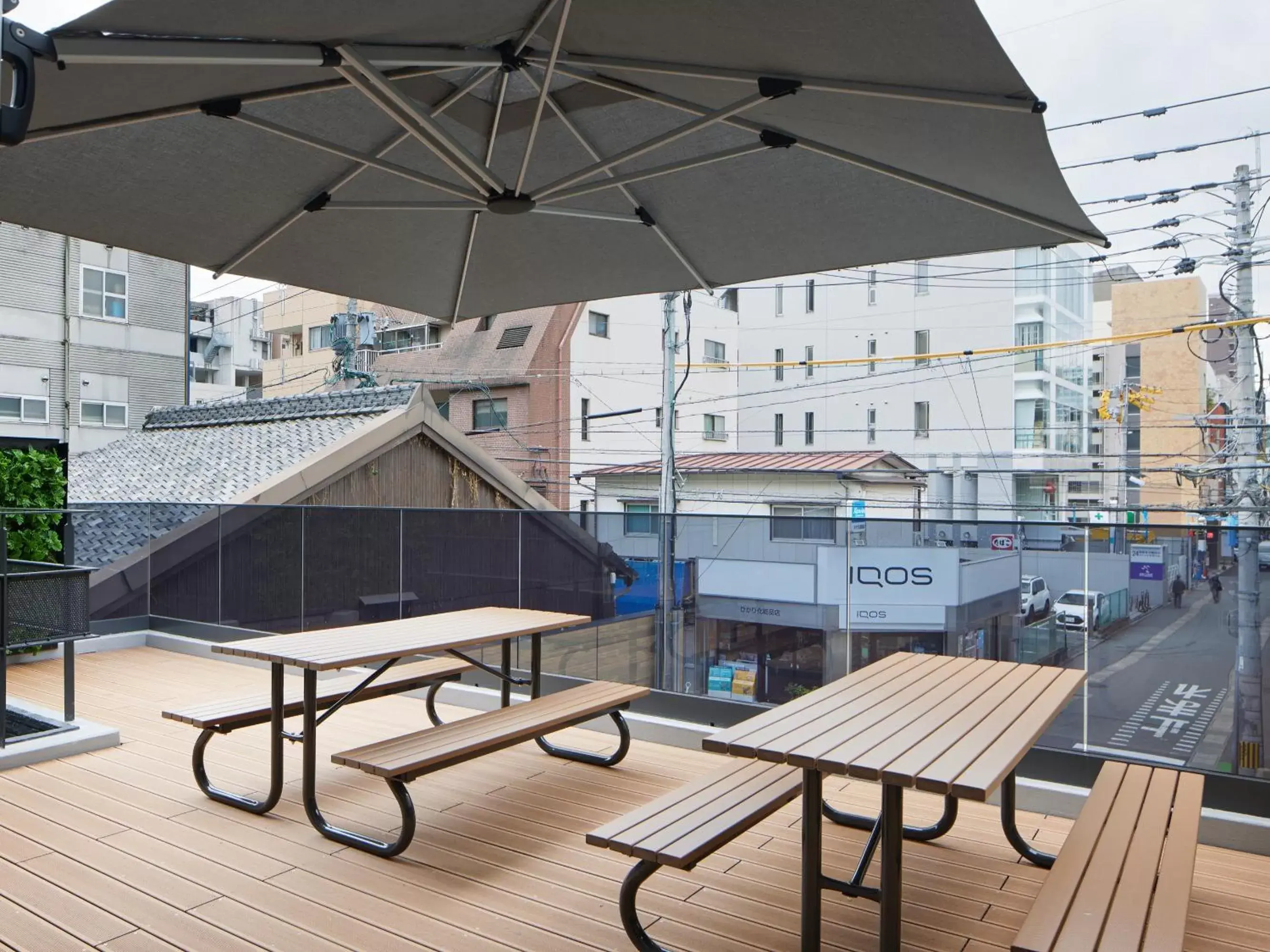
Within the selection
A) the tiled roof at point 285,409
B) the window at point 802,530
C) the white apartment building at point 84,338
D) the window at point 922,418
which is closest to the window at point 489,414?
the white apartment building at point 84,338

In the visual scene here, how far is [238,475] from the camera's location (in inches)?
480

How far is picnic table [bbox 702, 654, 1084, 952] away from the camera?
8.43 ft

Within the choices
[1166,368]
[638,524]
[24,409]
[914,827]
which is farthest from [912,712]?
[1166,368]

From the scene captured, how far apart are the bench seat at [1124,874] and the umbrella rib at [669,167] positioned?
102 inches

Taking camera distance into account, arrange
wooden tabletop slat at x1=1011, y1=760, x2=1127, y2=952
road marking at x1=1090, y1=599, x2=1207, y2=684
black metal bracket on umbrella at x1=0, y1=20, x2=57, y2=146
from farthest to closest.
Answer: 1. road marking at x1=1090, y1=599, x2=1207, y2=684
2. wooden tabletop slat at x1=1011, y1=760, x2=1127, y2=952
3. black metal bracket on umbrella at x1=0, y1=20, x2=57, y2=146

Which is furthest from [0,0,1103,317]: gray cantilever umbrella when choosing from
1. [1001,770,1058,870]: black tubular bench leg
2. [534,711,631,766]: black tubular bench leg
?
[534,711,631,766]: black tubular bench leg

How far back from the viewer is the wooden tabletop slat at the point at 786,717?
2.76 m

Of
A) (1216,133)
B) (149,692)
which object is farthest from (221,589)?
(1216,133)

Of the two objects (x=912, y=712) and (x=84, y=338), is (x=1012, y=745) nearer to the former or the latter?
(x=912, y=712)

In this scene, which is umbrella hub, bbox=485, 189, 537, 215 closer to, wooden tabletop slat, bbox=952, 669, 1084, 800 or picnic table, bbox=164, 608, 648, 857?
picnic table, bbox=164, 608, 648, 857

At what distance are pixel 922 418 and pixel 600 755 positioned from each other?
27856mm

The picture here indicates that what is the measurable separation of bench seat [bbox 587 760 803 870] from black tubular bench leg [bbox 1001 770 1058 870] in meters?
0.95

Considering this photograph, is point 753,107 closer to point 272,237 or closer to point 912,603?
point 272,237

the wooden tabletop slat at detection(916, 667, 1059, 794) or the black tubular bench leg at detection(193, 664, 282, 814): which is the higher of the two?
the wooden tabletop slat at detection(916, 667, 1059, 794)
